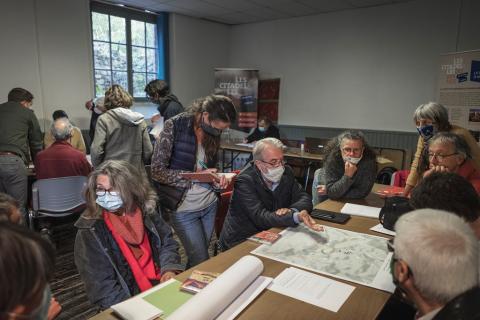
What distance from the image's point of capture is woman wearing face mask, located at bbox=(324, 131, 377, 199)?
252 centimetres

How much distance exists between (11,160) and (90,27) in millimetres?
3048

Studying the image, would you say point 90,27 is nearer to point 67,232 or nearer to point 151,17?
point 151,17

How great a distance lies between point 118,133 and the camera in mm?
3139

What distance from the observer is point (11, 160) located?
3.32m

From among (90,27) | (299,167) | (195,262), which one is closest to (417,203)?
(195,262)

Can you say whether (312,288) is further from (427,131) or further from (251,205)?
(427,131)

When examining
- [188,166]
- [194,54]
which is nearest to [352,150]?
[188,166]

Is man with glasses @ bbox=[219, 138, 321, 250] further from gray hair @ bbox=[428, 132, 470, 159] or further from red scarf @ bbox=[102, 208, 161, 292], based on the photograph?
gray hair @ bbox=[428, 132, 470, 159]

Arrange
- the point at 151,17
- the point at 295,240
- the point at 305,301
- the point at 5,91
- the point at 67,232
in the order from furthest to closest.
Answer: the point at 151,17, the point at 5,91, the point at 67,232, the point at 295,240, the point at 305,301

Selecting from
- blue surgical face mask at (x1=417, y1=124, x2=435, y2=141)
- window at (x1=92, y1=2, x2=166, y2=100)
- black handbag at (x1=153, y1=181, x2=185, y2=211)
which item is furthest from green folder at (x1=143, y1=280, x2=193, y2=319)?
window at (x1=92, y1=2, x2=166, y2=100)

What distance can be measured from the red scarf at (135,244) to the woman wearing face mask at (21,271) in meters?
0.92

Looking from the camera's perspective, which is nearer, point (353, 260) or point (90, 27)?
point (353, 260)

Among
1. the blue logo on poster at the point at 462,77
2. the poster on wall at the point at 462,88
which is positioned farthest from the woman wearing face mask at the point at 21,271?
the blue logo on poster at the point at 462,77

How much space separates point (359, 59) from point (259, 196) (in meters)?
4.94
